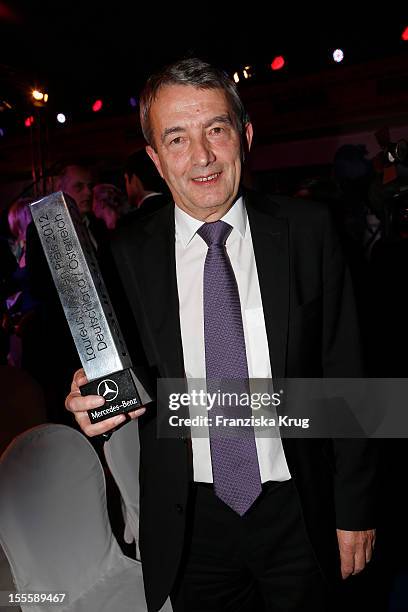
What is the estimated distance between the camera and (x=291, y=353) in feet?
4.19

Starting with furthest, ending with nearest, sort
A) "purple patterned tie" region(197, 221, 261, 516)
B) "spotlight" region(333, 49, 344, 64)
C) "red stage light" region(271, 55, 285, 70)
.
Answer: "red stage light" region(271, 55, 285, 70) < "spotlight" region(333, 49, 344, 64) < "purple patterned tie" region(197, 221, 261, 516)

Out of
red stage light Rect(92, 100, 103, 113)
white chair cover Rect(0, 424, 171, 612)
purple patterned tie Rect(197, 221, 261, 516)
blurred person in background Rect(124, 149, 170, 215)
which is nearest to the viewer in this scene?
purple patterned tie Rect(197, 221, 261, 516)

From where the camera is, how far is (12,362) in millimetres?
4637

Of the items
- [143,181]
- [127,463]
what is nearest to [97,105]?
[143,181]

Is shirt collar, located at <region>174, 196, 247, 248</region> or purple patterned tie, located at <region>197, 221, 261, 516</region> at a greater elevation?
shirt collar, located at <region>174, 196, 247, 248</region>

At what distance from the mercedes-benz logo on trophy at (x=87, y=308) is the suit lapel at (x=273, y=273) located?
36 cm

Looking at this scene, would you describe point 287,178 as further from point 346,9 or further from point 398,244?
point 398,244

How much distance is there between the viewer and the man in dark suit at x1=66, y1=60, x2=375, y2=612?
1279 mm

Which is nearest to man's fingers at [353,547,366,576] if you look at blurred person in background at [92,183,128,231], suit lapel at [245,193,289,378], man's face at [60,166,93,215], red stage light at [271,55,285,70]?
suit lapel at [245,193,289,378]

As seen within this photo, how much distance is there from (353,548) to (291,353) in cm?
52

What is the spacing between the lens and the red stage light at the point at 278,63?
19.9ft

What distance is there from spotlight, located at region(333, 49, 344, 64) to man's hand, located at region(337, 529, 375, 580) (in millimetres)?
5531

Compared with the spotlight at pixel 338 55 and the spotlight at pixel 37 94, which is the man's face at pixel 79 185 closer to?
the spotlight at pixel 37 94

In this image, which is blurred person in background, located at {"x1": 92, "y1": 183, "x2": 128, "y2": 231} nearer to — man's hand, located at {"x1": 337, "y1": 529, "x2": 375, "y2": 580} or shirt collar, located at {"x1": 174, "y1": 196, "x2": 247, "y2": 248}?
shirt collar, located at {"x1": 174, "y1": 196, "x2": 247, "y2": 248}
